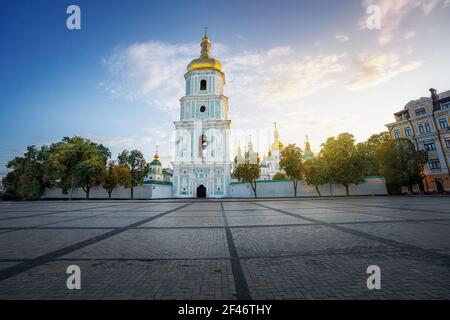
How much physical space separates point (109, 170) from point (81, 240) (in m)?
33.8

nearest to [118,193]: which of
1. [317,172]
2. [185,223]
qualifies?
[317,172]

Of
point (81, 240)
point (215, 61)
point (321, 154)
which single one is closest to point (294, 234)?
point (81, 240)

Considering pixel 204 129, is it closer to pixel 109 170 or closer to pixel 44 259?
pixel 109 170

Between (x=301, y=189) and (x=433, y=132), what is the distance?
21.8 m

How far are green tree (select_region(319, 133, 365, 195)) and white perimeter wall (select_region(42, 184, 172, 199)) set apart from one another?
28214mm

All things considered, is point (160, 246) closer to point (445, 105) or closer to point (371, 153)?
point (371, 153)

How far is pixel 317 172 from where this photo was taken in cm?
3045

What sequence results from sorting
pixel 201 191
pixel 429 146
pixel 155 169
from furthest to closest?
pixel 155 169 < pixel 201 191 < pixel 429 146

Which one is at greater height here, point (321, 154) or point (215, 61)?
point (215, 61)

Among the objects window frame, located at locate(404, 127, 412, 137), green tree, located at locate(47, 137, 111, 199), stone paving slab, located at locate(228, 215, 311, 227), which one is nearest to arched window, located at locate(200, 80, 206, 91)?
green tree, located at locate(47, 137, 111, 199)

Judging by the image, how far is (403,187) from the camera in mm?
34688

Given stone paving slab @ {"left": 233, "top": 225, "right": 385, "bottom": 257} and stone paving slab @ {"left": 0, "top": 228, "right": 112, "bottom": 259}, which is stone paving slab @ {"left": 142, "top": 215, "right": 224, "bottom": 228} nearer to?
stone paving slab @ {"left": 233, "top": 225, "right": 385, "bottom": 257}

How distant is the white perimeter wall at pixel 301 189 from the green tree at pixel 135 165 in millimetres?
15994

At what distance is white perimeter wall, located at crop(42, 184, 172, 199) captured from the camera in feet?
124
